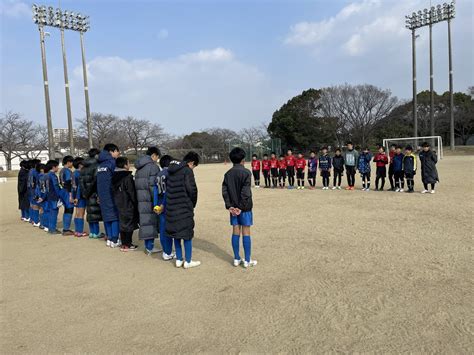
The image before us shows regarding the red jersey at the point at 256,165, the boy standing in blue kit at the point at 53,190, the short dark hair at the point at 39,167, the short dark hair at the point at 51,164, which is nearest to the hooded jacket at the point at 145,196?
the boy standing in blue kit at the point at 53,190

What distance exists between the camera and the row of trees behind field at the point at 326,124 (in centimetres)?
4103

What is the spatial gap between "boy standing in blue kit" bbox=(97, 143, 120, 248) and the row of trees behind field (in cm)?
3829

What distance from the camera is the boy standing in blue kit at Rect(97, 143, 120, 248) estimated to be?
632cm

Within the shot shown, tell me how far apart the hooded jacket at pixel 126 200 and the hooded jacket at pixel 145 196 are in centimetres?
28

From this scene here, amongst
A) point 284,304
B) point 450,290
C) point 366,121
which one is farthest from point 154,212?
point 366,121

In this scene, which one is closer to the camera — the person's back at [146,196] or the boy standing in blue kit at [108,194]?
the person's back at [146,196]

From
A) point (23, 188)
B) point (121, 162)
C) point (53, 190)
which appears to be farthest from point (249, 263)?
point (23, 188)

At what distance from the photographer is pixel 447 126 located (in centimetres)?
4438

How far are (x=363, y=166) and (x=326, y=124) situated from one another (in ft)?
100

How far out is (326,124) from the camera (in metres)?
42.3

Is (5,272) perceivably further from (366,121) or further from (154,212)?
(366,121)

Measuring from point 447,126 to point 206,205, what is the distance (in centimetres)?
4330

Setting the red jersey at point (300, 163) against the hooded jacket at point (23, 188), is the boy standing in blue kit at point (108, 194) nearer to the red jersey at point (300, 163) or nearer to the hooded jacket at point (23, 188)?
the hooded jacket at point (23, 188)

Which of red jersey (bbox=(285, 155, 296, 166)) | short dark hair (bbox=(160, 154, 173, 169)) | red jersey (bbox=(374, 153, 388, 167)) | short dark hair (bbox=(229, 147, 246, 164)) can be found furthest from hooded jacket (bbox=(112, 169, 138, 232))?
red jersey (bbox=(285, 155, 296, 166))
